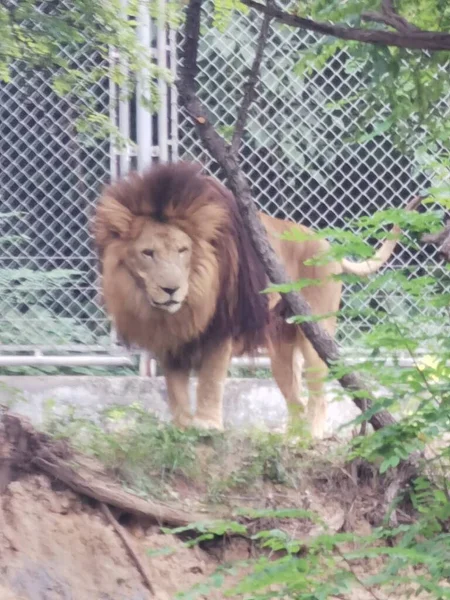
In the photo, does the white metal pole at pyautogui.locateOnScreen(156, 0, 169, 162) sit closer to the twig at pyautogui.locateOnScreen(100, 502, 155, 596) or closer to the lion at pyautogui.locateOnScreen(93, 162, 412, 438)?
the lion at pyautogui.locateOnScreen(93, 162, 412, 438)

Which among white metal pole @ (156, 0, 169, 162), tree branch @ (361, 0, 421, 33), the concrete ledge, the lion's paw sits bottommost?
the concrete ledge

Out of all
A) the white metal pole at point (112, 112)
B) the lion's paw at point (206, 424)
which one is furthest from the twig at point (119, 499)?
the white metal pole at point (112, 112)

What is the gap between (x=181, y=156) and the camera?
284 inches

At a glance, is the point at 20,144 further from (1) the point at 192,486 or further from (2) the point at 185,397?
(1) the point at 192,486

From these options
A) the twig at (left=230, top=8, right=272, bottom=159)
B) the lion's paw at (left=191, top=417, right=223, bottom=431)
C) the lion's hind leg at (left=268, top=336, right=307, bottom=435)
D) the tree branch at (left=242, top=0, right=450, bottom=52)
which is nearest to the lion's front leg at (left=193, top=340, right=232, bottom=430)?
the lion's paw at (left=191, top=417, right=223, bottom=431)

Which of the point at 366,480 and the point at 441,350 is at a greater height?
the point at 441,350

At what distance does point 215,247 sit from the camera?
5461 millimetres

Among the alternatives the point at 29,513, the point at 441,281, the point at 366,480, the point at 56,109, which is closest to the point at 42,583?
the point at 29,513

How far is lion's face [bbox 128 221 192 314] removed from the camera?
17.1 ft

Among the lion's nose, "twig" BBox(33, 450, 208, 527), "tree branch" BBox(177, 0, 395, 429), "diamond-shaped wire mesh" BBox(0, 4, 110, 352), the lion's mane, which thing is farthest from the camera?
"diamond-shaped wire mesh" BBox(0, 4, 110, 352)

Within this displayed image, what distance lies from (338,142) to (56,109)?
192 cm

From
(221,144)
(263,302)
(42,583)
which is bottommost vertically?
(42,583)

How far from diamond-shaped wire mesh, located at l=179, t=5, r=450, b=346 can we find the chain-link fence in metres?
0.01

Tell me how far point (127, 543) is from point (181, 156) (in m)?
3.49
